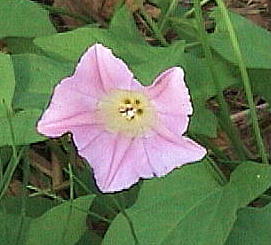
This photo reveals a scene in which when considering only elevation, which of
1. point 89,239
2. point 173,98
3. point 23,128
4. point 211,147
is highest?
point 173,98

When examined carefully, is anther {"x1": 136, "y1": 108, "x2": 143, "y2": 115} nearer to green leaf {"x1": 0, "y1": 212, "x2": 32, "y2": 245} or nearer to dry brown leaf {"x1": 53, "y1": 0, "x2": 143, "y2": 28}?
green leaf {"x1": 0, "y1": 212, "x2": 32, "y2": 245}

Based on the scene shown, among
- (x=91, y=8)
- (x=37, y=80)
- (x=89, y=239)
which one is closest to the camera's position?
(x=37, y=80)

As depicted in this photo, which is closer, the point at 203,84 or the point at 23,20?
the point at 203,84

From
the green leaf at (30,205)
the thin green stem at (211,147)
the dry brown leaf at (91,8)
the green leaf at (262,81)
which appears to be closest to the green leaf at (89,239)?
the green leaf at (30,205)

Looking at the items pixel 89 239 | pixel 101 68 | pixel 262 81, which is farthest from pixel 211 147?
pixel 101 68

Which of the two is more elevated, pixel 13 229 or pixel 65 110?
pixel 65 110

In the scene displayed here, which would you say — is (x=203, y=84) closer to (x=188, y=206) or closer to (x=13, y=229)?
(x=188, y=206)

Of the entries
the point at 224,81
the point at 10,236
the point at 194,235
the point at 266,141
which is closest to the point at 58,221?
the point at 10,236
